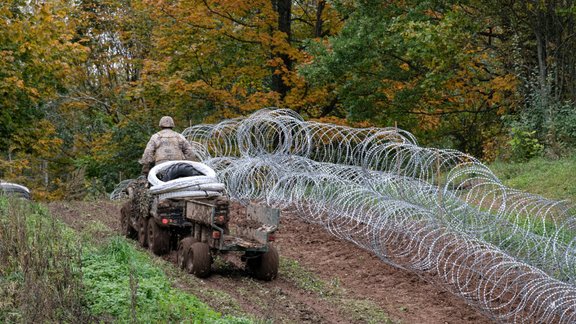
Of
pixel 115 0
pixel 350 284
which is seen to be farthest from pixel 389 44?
pixel 115 0

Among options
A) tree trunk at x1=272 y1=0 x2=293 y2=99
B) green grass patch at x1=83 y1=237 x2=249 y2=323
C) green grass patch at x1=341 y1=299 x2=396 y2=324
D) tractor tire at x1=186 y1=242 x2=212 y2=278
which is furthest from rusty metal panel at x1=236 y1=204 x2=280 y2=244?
tree trunk at x1=272 y1=0 x2=293 y2=99

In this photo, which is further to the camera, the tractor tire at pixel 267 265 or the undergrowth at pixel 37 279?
the tractor tire at pixel 267 265

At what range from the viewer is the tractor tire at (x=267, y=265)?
11234 mm

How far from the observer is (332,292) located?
441 inches

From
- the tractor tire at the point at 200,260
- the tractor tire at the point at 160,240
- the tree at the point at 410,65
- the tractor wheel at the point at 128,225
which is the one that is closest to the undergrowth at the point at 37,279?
the tractor tire at the point at 200,260

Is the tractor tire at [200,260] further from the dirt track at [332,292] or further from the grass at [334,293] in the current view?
the grass at [334,293]

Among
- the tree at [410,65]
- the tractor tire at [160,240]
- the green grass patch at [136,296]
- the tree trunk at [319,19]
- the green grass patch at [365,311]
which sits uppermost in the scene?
the tree trunk at [319,19]

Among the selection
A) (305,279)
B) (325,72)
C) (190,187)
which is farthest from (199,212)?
(325,72)

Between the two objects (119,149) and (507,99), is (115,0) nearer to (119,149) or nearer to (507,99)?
(119,149)

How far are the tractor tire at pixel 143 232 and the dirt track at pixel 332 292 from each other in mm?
938

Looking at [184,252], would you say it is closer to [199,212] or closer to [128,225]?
[199,212]

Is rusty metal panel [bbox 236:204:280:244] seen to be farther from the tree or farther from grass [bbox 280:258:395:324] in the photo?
the tree

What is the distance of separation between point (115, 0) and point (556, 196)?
20.9 metres

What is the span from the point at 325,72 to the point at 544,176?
6911mm
